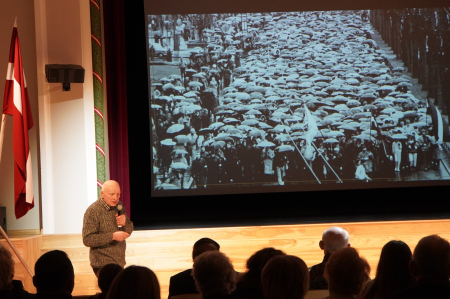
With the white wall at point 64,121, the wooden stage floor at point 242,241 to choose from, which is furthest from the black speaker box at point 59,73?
the wooden stage floor at point 242,241

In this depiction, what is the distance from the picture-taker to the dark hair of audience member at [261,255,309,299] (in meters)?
1.97

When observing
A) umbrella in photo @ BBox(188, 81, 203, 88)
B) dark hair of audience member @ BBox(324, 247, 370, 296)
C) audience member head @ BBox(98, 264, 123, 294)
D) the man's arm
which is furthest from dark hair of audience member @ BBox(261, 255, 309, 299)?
umbrella in photo @ BBox(188, 81, 203, 88)

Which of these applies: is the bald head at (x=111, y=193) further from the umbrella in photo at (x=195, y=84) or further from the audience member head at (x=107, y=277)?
the umbrella in photo at (x=195, y=84)

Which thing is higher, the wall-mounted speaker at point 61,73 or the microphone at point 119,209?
the wall-mounted speaker at point 61,73

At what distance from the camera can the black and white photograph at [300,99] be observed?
6.28m

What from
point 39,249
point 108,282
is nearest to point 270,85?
point 39,249

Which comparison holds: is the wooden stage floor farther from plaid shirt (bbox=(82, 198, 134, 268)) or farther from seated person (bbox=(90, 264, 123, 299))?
seated person (bbox=(90, 264, 123, 299))

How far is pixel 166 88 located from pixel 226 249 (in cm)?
209

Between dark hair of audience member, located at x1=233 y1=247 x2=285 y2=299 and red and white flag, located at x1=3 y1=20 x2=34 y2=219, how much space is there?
10.0ft

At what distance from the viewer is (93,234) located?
414cm

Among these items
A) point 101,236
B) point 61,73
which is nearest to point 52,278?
point 101,236

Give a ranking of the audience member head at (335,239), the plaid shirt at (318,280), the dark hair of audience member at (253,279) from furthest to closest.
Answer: the audience member head at (335,239) < the plaid shirt at (318,280) < the dark hair of audience member at (253,279)

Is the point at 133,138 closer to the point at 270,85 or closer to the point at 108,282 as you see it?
the point at 270,85

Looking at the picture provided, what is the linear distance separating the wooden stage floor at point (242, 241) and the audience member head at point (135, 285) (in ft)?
11.8
